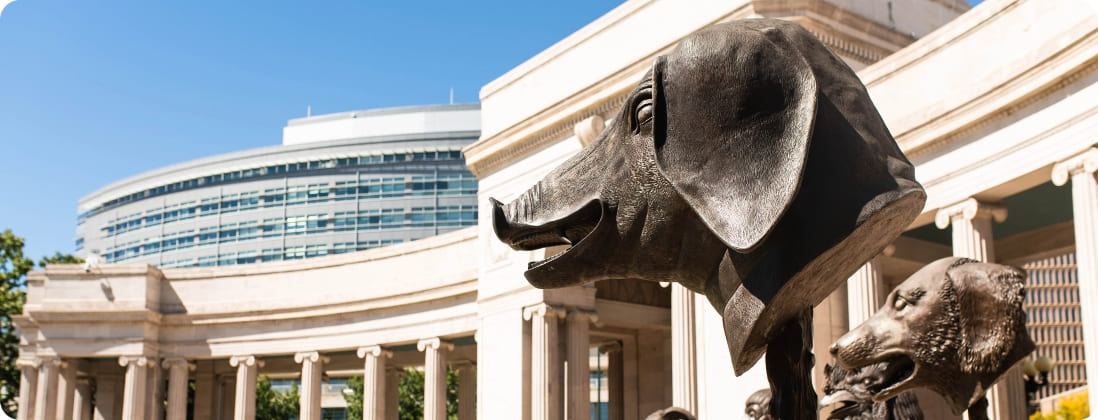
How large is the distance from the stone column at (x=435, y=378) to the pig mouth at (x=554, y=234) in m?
38.9

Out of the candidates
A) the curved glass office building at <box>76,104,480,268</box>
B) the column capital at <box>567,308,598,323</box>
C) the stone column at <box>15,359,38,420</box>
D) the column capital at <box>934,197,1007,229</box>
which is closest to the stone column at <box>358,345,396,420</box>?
the column capital at <box>567,308,598,323</box>

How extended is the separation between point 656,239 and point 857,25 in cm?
2614

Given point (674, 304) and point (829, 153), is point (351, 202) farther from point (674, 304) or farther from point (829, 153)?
point (829, 153)

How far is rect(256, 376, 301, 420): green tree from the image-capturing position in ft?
258

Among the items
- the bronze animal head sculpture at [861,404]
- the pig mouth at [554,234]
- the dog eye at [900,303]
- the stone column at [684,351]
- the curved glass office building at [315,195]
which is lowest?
the bronze animal head sculpture at [861,404]

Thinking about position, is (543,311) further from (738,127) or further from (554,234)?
(738,127)

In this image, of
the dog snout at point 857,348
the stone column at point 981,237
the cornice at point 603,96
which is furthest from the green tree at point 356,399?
the dog snout at point 857,348

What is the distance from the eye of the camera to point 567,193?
390cm

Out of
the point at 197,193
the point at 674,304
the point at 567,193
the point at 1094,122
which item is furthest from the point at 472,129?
the point at 567,193

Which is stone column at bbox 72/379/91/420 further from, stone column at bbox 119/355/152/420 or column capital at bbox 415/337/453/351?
column capital at bbox 415/337/453/351

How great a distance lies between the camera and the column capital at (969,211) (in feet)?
76.0

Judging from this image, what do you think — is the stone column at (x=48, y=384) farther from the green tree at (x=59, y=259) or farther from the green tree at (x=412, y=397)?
the green tree at (x=412, y=397)

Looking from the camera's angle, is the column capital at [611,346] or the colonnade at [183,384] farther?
the column capital at [611,346]

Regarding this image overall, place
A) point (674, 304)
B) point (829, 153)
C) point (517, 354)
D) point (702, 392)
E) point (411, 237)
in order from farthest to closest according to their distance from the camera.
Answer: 1. point (411, 237)
2. point (517, 354)
3. point (674, 304)
4. point (702, 392)
5. point (829, 153)
